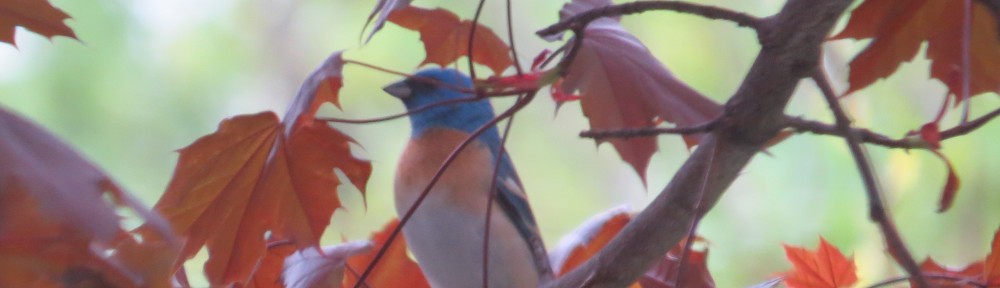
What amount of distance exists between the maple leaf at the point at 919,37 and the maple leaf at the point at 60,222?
0.35 metres

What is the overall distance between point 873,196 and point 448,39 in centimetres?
30

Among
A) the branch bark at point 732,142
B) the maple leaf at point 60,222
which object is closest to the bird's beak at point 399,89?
the branch bark at point 732,142

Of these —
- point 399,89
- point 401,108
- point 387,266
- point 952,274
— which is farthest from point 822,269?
point 401,108

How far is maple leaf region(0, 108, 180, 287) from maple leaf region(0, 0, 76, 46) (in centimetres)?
13

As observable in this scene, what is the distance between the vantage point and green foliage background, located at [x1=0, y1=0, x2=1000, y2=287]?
176 cm

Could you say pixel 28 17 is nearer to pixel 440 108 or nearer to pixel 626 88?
pixel 626 88

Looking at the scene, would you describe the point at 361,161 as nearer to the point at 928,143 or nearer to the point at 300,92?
the point at 300,92

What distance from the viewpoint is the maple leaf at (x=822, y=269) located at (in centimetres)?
61

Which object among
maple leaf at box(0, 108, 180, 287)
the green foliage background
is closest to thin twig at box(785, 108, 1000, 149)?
maple leaf at box(0, 108, 180, 287)

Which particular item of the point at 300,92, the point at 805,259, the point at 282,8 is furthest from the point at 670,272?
the point at 282,8

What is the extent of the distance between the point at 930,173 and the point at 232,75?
4.16 ft

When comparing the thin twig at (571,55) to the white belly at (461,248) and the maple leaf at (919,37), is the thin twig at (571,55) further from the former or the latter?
the white belly at (461,248)

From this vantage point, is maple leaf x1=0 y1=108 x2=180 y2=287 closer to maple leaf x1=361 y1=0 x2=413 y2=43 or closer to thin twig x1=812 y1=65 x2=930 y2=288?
maple leaf x1=361 y1=0 x2=413 y2=43

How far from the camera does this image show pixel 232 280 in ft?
1.82
